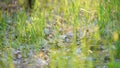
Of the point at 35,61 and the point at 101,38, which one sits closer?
the point at 35,61

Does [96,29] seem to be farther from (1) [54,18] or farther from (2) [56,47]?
(1) [54,18]

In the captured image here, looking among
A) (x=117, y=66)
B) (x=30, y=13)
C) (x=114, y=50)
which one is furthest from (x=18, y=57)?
(x=30, y=13)

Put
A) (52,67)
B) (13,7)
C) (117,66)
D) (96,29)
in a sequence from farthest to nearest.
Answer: (13,7)
(96,29)
(52,67)
(117,66)

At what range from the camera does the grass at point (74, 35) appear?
11.4 ft

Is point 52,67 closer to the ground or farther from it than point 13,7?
closer to the ground

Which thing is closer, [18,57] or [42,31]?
[18,57]

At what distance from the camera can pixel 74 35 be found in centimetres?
450

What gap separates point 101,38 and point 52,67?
3.66ft

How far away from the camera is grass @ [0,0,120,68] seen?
3473 millimetres

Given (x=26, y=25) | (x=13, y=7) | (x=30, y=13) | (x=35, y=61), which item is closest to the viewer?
(x=35, y=61)

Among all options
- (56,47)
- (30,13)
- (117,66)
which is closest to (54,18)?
(30,13)

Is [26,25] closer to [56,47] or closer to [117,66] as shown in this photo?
[56,47]

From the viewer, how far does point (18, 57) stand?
166 inches

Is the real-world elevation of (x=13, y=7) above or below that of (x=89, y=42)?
above
